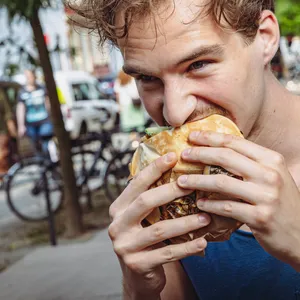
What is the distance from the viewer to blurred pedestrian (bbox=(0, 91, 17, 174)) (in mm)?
10875

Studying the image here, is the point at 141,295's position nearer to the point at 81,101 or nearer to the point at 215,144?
the point at 215,144

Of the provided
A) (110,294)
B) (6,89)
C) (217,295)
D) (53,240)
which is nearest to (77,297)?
(110,294)

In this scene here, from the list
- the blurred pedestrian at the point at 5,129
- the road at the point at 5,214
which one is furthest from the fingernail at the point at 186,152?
the blurred pedestrian at the point at 5,129

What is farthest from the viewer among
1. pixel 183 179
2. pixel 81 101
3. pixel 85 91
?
pixel 85 91

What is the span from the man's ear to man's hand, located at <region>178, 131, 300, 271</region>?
47 centimetres

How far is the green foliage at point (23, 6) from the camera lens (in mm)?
5391

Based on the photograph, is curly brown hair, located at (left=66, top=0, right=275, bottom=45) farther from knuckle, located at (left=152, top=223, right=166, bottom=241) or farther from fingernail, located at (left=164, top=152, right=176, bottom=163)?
knuckle, located at (left=152, top=223, right=166, bottom=241)

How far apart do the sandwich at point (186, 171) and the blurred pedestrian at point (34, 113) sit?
27.7 ft

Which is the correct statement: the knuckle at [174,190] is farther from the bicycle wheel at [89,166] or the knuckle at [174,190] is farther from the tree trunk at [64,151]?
the bicycle wheel at [89,166]

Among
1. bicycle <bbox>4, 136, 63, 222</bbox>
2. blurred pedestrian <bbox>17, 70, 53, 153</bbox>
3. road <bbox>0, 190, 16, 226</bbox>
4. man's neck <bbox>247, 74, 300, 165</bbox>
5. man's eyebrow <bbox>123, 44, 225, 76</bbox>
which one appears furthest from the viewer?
blurred pedestrian <bbox>17, 70, 53, 153</bbox>

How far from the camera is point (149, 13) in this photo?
1442 mm

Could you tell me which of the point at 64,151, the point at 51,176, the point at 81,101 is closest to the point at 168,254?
the point at 64,151

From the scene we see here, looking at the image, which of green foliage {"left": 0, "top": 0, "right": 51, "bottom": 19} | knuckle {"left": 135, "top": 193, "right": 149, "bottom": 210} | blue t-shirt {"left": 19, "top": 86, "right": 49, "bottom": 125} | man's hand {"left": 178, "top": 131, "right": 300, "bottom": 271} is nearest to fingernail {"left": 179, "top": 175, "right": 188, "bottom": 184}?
man's hand {"left": 178, "top": 131, "right": 300, "bottom": 271}

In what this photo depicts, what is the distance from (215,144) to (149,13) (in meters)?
0.43
